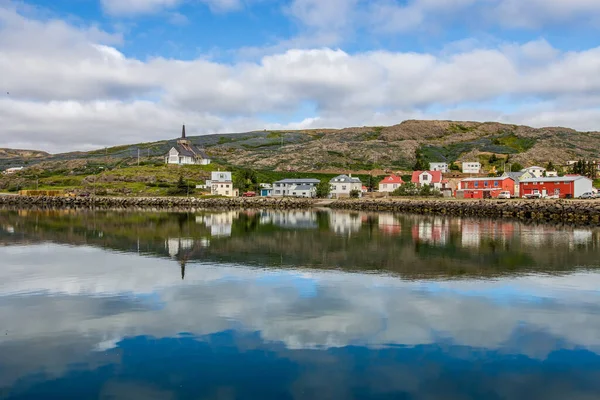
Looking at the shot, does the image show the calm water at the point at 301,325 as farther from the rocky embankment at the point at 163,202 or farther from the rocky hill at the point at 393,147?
the rocky hill at the point at 393,147

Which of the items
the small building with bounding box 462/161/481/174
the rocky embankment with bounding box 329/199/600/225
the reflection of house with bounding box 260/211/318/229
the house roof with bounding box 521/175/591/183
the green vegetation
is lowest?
the reflection of house with bounding box 260/211/318/229

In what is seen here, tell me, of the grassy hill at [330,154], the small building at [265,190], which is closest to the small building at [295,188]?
the small building at [265,190]

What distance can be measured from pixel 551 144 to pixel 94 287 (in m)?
157

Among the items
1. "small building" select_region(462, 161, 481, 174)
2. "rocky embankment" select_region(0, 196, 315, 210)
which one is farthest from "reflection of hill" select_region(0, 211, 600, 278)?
"small building" select_region(462, 161, 481, 174)

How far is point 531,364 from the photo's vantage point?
11102mm

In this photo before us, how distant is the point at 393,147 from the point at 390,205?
8030 cm

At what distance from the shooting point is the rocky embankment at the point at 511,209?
54.1 metres

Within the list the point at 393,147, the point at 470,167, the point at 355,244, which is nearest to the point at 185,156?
the point at 393,147

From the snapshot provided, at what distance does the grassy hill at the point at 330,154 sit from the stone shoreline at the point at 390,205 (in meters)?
11.3

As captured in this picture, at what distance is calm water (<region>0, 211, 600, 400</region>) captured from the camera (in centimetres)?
1009

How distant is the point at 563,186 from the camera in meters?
71.9

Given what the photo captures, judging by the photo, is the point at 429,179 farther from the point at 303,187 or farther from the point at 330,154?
the point at 330,154

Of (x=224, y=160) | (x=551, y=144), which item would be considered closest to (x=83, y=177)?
(x=224, y=160)

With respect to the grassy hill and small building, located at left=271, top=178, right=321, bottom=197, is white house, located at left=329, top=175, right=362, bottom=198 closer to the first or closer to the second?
small building, located at left=271, top=178, right=321, bottom=197
